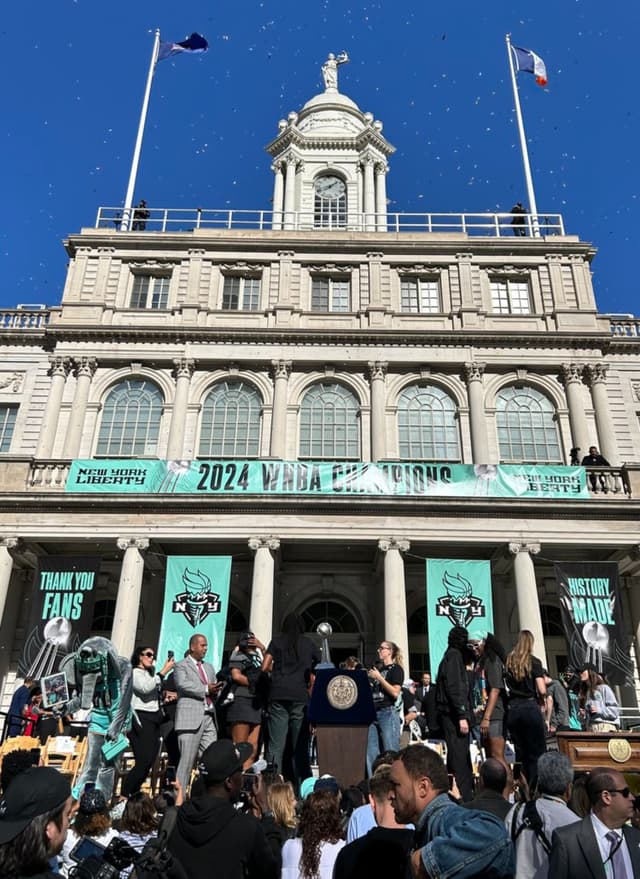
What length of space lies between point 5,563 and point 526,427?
1785cm

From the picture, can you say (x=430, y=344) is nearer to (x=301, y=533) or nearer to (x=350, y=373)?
(x=350, y=373)

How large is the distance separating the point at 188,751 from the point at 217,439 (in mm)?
16518

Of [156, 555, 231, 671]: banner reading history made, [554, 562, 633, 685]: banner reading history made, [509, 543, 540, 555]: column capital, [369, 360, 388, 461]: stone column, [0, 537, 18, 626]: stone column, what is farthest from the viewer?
[369, 360, 388, 461]: stone column

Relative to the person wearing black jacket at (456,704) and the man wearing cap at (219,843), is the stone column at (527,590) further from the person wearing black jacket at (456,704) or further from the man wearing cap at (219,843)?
the man wearing cap at (219,843)

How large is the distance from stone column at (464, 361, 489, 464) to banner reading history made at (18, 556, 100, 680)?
42.6 ft

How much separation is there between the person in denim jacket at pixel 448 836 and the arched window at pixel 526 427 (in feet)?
70.4

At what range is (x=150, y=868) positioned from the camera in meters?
3.17

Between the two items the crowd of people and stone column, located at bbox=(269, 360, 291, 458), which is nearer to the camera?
the crowd of people

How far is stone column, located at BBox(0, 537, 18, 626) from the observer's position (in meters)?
20.1

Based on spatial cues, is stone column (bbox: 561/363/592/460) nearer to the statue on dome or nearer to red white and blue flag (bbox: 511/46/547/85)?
red white and blue flag (bbox: 511/46/547/85)

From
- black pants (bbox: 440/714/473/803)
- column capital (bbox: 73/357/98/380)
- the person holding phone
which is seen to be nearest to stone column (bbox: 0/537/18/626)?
column capital (bbox: 73/357/98/380)

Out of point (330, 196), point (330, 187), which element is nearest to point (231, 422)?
point (330, 196)

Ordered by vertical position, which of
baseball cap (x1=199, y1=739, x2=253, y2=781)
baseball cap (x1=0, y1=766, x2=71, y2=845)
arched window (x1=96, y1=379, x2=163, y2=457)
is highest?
arched window (x1=96, y1=379, x2=163, y2=457)

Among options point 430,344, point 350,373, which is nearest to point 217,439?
point 350,373
